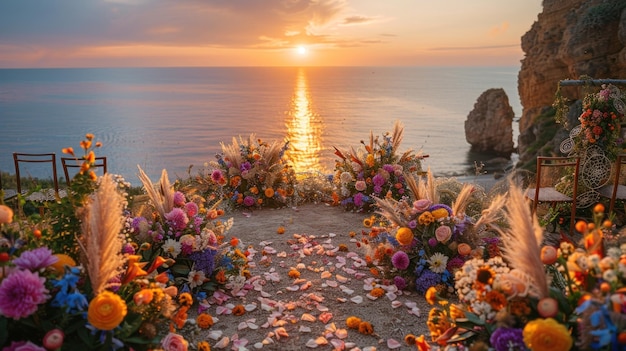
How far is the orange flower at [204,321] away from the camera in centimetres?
433

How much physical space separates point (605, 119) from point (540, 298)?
19.6ft

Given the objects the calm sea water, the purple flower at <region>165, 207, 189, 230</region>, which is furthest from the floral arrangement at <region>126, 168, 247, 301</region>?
the calm sea water

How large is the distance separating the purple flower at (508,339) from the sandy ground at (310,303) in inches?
61.9

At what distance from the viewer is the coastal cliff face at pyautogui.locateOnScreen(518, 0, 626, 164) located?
22500 millimetres

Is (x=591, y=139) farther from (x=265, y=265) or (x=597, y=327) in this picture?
(x=597, y=327)

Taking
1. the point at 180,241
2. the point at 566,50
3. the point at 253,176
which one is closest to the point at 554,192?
the point at 253,176

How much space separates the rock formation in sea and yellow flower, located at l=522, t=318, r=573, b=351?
4563cm

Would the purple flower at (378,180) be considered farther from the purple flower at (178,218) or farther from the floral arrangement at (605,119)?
the purple flower at (178,218)

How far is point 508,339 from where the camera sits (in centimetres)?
260

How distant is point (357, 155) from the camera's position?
876 centimetres

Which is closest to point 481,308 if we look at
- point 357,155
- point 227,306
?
point 227,306

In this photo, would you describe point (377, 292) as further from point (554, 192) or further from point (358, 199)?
point (554, 192)

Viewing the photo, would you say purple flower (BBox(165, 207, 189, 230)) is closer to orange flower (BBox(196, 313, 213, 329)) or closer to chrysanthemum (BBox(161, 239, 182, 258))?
chrysanthemum (BBox(161, 239, 182, 258))

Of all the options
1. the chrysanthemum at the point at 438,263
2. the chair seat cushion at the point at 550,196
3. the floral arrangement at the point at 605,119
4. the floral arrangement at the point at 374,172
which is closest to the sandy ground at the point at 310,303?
the chrysanthemum at the point at 438,263
